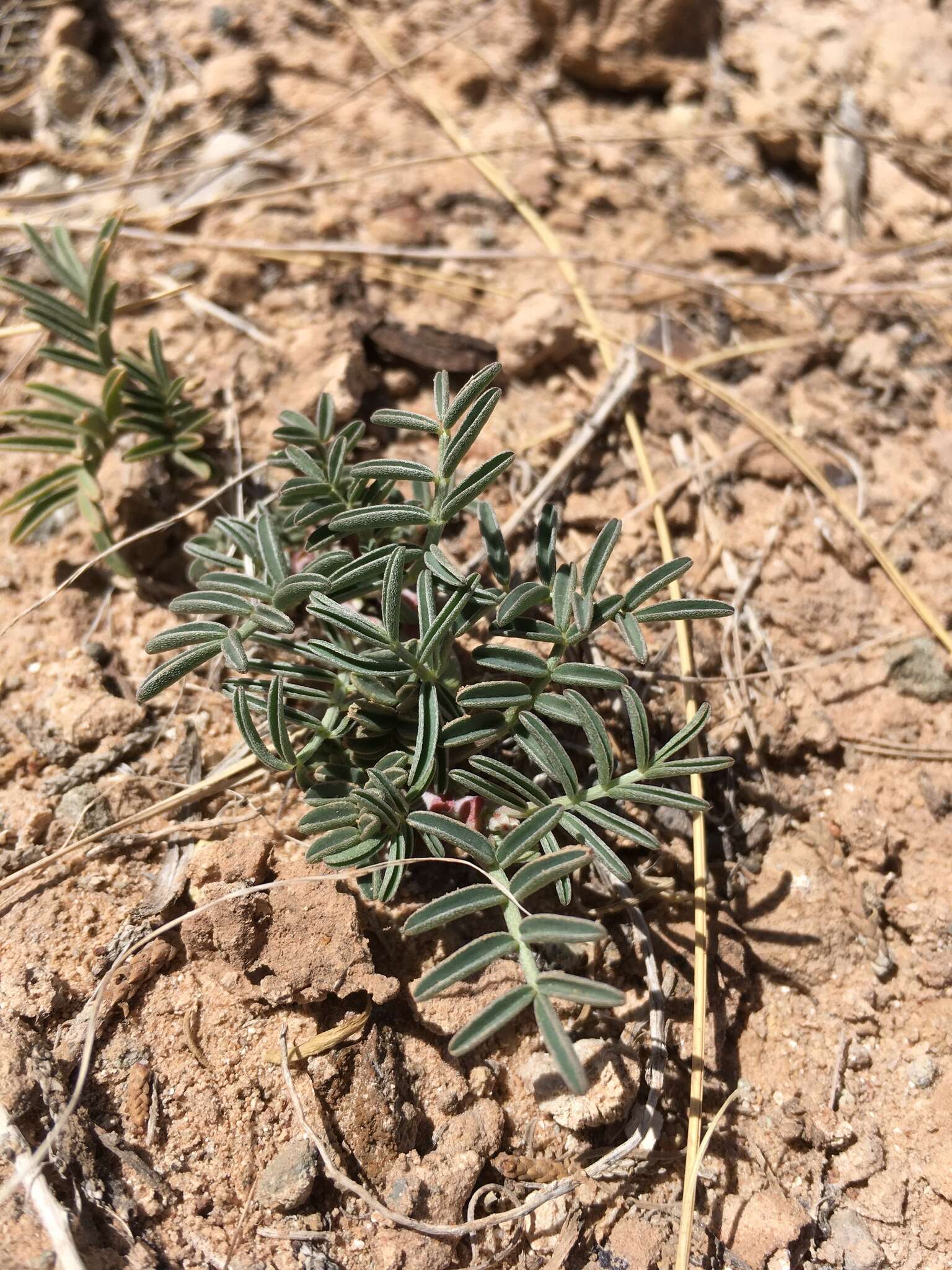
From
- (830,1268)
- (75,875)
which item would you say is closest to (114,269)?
(75,875)

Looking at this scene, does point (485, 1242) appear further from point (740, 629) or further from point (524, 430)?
point (524, 430)

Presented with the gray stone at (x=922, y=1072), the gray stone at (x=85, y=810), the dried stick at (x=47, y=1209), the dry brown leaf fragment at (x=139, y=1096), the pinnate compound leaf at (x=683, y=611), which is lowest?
the gray stone at (x=922, y=1072)

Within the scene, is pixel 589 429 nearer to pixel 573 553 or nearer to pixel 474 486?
pixel 573 553

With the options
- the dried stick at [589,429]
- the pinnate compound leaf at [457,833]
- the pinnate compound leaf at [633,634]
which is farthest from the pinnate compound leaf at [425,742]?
the dried stick at [589,429]

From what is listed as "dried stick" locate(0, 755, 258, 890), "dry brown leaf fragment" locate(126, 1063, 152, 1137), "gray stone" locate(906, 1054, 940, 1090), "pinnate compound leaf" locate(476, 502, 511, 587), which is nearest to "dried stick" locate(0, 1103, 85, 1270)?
"dry brown leaf fragment" locate(126, 1063, 152, 1137)

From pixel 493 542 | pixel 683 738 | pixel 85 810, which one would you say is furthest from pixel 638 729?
pixel 85 810

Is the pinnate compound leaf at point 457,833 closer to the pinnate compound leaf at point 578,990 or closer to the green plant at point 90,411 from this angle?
the pinnate compound leaf at point 578,990

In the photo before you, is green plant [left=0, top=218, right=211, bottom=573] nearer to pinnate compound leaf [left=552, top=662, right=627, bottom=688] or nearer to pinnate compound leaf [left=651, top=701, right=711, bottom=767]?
pinnate compound leaf [left=552, top=662, right=627, bottom=688]
